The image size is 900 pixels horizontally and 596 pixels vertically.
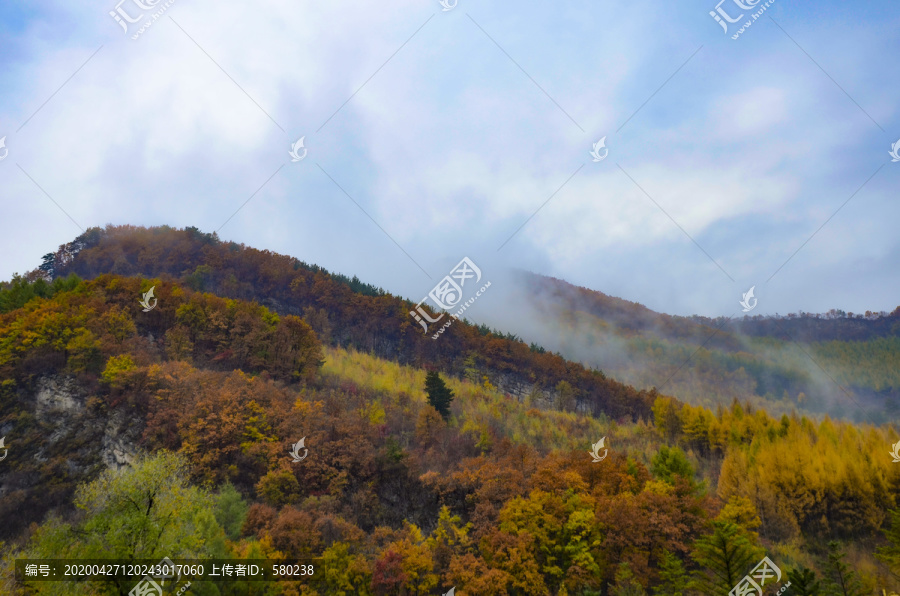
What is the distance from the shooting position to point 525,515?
29.9 metres

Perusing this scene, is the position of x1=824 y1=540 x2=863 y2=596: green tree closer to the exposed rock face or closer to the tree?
the tree

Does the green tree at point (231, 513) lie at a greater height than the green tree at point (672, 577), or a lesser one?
lesser

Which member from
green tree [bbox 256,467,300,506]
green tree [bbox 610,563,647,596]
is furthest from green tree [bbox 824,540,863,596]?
green tree [bbox 256,467,300,506]

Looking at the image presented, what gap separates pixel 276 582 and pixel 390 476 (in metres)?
14.7

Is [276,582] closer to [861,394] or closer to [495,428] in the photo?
[495,428]

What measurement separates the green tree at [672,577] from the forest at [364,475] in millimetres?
110

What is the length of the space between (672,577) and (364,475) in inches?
864

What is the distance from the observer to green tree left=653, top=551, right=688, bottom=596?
26.1 m

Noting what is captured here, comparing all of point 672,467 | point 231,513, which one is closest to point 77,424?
point 231,513

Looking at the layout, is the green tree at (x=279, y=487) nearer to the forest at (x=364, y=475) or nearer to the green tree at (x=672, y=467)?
the forest at (x=364, y=475)

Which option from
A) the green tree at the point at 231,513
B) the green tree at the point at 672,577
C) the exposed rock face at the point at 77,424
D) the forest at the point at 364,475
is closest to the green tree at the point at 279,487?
the forest at the point at 364,475

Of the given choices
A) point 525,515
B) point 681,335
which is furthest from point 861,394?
point 525,515

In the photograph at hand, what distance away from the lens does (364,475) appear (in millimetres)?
37250

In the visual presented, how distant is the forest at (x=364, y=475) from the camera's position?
80.7 ft
